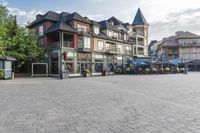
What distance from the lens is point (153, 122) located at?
5.55m

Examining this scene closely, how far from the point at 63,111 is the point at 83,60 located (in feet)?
100

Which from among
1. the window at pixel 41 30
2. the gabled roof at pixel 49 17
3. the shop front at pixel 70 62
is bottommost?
the shop front at pixel 70 62

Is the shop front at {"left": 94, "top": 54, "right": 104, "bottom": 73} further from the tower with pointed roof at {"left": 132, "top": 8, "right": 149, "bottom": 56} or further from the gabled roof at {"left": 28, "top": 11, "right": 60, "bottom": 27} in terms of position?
the tower with pointed roof at {"left": 132, "top": 8, "right": 149, "bottom": 56}

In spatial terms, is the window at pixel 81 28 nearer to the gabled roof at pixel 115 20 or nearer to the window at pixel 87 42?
the window at pixel 87 42

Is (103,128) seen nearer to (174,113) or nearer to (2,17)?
(174,113)

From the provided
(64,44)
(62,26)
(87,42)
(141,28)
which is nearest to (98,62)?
(87,42)

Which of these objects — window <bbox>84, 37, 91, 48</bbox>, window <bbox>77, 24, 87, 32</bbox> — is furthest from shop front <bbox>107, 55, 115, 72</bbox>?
window <bbox>77, 24, 87, 32</bbox>

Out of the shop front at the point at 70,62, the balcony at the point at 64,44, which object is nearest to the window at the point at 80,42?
the balcony at the point at 64,44

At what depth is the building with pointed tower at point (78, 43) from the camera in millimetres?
34281

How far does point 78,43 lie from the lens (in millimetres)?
36469

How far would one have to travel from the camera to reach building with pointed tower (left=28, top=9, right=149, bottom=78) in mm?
34281

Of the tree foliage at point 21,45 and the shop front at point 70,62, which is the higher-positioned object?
the tree foliage at point 21,45

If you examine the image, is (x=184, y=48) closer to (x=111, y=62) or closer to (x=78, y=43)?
(x=111, y=62)

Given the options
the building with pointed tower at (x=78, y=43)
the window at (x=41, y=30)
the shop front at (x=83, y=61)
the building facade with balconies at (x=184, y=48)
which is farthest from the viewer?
the building facade with balconies at (x=184, y=48)
